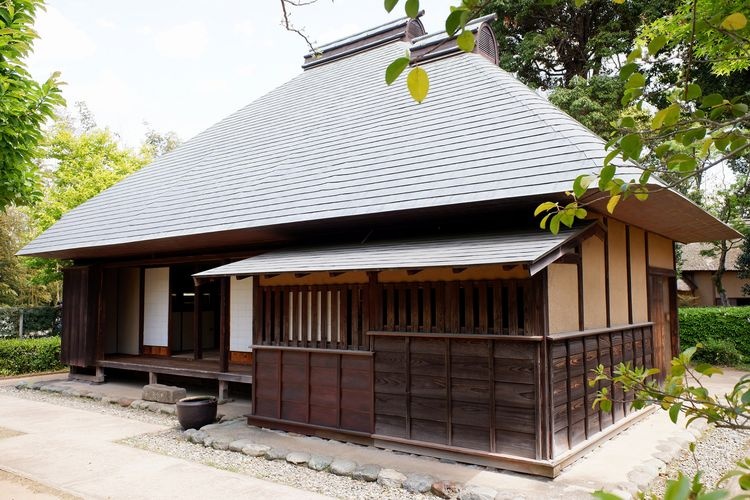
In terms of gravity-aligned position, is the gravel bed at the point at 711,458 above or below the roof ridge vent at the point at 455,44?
below

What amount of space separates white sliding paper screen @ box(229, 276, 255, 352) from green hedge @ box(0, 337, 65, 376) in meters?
6.45

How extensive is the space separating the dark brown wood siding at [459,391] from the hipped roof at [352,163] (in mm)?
1664

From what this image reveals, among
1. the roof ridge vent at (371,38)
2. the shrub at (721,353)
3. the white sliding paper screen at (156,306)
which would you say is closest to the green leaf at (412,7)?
the roof ridge vent at (371,38)

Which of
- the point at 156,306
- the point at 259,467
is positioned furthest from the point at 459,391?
the point at 156,306

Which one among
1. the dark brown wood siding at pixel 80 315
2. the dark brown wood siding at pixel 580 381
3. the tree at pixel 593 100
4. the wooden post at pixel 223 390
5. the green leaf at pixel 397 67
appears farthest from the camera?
the tree at pixel 593 100

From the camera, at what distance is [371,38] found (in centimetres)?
1291

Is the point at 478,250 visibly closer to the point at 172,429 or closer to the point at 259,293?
the point at 259,293

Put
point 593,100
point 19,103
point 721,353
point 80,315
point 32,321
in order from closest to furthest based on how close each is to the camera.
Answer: point 19,103, point 80,315, point 721,353, point 32,321, point 593,100

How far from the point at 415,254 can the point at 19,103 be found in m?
4.06

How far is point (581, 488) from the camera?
4992mm

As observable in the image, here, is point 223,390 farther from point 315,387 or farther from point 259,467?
point 259,467

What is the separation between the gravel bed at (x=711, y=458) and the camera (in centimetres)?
546

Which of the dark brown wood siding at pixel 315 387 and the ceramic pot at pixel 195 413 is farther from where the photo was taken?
the ceramic pot at pixel 195 413

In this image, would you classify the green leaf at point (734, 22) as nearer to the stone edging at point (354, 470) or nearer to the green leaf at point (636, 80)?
the green leaf at point (636, 80)
